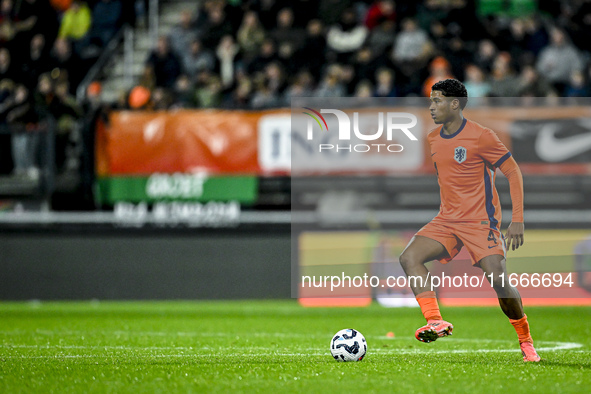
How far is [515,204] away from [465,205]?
14.7 inches

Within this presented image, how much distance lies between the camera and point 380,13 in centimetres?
1602

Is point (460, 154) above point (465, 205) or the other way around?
above

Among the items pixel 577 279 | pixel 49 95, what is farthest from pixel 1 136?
pixel 577 279

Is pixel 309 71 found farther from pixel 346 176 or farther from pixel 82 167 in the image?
pixel 82 167

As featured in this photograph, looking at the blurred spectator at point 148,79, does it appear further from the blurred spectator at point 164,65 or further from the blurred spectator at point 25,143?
the blurred spectator at point 25,143

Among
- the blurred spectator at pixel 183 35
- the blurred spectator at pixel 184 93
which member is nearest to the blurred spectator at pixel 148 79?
the blurred spectator at pixel 184 93

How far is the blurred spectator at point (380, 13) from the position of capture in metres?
16.0

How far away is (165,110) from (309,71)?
2.59 m

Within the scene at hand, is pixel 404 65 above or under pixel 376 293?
above

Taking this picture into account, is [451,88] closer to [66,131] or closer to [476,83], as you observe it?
[476,83]

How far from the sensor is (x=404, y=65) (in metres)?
15.0

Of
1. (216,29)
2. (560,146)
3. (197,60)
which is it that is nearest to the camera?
(560,146)

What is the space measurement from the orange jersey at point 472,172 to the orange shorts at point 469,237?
0.05 m

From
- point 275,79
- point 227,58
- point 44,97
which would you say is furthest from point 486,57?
point 44,97
